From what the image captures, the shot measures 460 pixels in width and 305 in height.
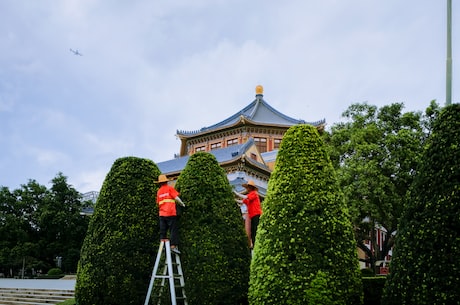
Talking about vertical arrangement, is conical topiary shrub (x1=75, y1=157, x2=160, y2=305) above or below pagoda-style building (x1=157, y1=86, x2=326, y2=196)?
below

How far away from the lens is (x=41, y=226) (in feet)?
129

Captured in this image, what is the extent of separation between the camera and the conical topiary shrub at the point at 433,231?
20.4 feet

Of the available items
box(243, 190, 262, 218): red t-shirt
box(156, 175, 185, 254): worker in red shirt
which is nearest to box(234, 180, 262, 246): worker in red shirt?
box(243, 190, 262, 218): red t-shirt

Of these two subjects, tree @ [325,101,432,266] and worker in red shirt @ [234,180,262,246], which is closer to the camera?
worker in red shirt @ [234,180,262,246]

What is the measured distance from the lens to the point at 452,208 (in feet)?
20.9

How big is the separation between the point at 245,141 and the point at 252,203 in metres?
35.2

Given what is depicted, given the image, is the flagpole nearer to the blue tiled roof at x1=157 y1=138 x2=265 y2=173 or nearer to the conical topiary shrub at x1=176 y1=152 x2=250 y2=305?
the conical topiary shrub at x1=176 y1=152 x2=250 y2=305

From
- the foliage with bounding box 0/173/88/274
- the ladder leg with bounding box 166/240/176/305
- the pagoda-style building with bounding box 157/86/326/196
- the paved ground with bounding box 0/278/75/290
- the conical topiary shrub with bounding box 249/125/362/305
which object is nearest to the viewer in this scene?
the conical topiary shrub with bounding box 249/125/362/305

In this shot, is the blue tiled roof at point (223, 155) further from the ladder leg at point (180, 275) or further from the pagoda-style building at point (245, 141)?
the ladder leg at point (180, 275)

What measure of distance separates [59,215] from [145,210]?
3105cm

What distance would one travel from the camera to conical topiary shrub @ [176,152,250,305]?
898 cm

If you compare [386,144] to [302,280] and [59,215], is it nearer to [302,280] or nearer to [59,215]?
[302,280]

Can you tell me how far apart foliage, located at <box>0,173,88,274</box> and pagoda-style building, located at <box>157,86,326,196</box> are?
8372mm

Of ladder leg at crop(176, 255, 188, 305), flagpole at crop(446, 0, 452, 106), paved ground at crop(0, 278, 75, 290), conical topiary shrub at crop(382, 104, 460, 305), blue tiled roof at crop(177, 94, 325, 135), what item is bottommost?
paved ground at crop(0, 278, 75, 290)
